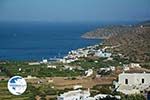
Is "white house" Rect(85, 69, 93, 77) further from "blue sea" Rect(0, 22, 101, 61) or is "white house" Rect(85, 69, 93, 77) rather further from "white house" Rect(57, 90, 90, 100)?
"blue sea" Rect(0, 22, 101, 61)

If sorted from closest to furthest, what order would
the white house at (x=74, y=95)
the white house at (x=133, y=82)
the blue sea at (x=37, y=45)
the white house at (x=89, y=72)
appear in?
the white house at (x=74, y=95), the white house at (x=133, y=82), the white house at (x=89, y=72), the blue sea at (x=37, y=45)

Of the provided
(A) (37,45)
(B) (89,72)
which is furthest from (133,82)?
(A) (37,45)

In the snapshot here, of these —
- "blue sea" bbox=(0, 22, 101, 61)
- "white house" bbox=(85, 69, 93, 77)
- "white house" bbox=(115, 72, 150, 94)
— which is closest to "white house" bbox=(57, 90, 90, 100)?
"white house" bbox=(115, 72, 150, 94)

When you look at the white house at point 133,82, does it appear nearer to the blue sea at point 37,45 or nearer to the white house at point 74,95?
the white house at point 74,95

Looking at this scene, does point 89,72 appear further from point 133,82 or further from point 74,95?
point 74,95

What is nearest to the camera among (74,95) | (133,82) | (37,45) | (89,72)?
(74,95)

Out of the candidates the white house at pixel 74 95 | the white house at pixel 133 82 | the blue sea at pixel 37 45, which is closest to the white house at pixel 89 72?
the white house at pixel 133 82

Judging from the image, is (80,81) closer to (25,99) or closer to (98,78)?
(98,78)

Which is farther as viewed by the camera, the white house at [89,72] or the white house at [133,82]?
the white house at [89,72]

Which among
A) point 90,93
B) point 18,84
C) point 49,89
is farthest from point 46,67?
point 18,84
